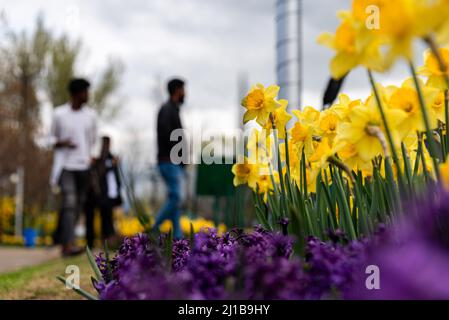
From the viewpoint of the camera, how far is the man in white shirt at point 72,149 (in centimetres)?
591

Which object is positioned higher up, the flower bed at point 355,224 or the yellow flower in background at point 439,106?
the yellow flower in background at point 439,106

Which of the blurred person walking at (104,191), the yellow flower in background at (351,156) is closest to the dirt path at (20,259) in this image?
the blurred person walking at (104,191)

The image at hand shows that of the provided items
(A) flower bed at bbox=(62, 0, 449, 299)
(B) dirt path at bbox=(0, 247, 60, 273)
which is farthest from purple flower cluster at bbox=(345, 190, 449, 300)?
(B) dirt path at bbox=(0, 247, 60, 273)

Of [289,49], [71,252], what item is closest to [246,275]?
[289,49]

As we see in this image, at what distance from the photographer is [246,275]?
1024mm

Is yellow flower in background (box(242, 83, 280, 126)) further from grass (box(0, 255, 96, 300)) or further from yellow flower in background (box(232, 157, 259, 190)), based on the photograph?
grass (box(0, 255, 96, 300))

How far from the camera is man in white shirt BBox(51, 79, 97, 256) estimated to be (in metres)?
5.91

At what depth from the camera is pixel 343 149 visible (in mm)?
1363

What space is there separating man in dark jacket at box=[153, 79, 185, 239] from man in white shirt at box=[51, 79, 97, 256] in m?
0.77

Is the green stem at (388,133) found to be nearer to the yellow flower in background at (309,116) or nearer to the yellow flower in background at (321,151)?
the yellow flower in background at (321,151)

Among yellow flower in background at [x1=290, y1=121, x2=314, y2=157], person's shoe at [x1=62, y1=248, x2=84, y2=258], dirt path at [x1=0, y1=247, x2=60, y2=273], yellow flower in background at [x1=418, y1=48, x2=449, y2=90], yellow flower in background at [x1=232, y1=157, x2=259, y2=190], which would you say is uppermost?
yellow flower in background at [x1=418, y1=48, x2=449, y2=90]

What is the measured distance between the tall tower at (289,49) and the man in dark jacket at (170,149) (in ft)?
4.13

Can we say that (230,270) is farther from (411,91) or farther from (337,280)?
(411,91)

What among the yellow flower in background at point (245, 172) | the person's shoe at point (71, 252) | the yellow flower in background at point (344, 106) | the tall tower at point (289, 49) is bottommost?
the person's shoe at point (71, 252)
